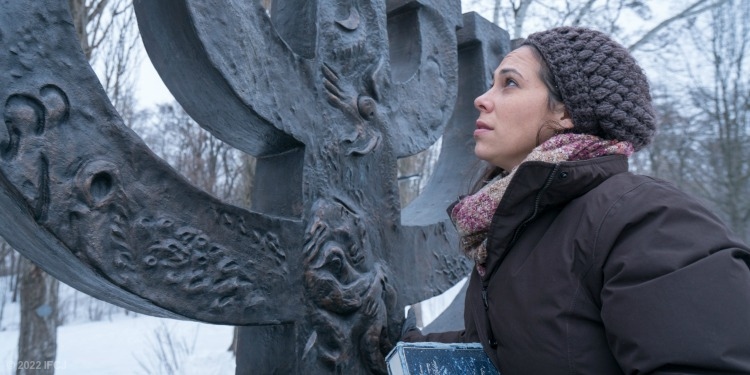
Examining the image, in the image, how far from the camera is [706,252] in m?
1.11

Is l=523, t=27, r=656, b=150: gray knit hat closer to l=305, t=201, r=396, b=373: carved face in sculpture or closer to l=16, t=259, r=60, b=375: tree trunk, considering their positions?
l=305, t=201, r=396, b=373: carved face in sculpture

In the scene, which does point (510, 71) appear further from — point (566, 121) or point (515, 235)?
point (515, 235)

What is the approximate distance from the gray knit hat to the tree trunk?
5961 mm

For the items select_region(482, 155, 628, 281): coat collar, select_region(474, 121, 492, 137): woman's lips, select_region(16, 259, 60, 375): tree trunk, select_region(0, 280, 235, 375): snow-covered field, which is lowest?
select_region(0, 280, 235, 375): snow-covered field

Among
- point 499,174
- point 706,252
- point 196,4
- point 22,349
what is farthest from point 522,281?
point 22,349

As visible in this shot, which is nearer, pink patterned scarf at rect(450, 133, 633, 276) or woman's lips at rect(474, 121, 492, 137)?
pink patterned scarf at rect(450, 133, 633, 276)

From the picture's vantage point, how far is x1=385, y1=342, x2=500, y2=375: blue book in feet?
4.75

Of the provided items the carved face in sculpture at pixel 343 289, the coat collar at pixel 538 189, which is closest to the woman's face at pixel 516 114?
the coat collar at pixel 538 189

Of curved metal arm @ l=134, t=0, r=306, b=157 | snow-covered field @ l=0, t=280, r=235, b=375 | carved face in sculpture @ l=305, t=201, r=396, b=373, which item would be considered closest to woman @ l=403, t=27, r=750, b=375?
carved face in sculpture @ l=305, t=201, r=396, b=373

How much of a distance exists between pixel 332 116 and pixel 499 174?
523mm

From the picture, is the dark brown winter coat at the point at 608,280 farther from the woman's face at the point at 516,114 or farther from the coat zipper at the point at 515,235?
the woman's face at the point at 516,114

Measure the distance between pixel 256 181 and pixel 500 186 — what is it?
2.62 ft

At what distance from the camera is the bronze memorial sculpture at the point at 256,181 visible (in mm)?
1296

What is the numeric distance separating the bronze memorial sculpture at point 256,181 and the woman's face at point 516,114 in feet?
1.54
